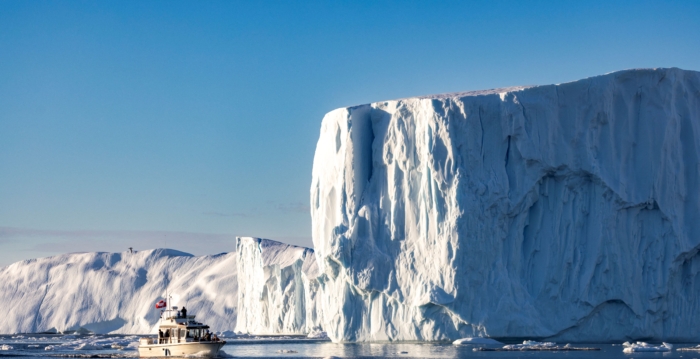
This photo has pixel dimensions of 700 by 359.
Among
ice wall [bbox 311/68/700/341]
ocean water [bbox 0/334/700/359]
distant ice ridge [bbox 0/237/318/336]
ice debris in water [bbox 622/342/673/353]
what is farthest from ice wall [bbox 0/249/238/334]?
ice debris in water [bbox 622/342/673/353]

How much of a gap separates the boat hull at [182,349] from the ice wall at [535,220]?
5193 mm

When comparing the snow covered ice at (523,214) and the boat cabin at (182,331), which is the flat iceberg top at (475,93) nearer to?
the snow covered ice at (523,214)

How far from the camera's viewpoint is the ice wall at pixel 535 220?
27078 mm

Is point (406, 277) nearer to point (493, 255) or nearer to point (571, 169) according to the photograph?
point (493, 255)

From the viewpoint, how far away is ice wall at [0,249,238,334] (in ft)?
178

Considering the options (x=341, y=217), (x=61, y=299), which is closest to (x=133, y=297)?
(x=61, y=299)

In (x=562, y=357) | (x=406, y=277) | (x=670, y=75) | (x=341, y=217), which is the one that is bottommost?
(x=562, y=357)

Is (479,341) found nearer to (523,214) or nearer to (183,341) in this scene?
(523,214)

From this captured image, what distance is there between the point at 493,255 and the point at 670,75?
7.63m

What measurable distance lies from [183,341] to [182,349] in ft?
0.69

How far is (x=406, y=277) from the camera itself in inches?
1088

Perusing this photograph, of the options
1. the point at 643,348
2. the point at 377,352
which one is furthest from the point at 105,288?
the point at 643,348

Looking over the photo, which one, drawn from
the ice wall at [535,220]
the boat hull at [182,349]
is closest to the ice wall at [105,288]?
the ice wall at [535,220]

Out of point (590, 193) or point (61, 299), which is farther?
point (61, 299)
